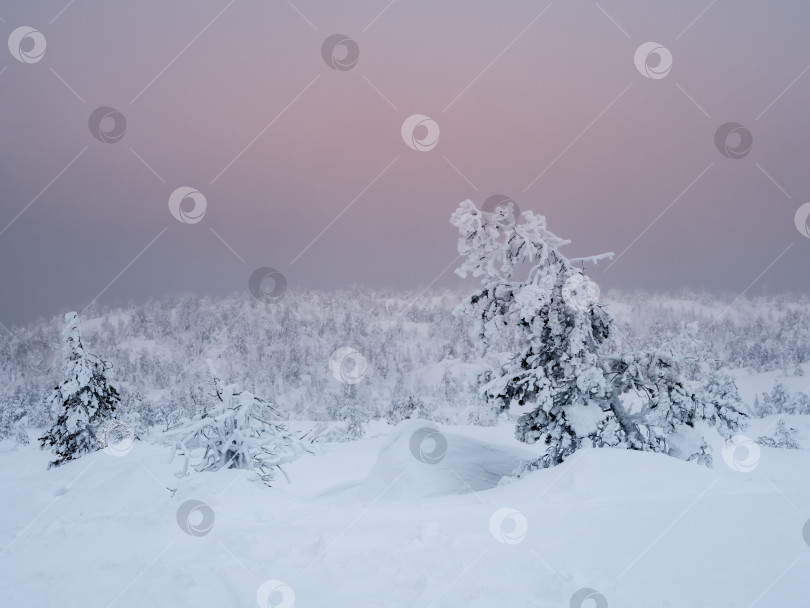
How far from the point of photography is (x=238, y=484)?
9617mm

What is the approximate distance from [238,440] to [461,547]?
28.7ft

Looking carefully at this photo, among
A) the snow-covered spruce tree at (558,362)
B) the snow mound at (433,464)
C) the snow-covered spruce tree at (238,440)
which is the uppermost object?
the snow-covered spruce tree at (558,362)

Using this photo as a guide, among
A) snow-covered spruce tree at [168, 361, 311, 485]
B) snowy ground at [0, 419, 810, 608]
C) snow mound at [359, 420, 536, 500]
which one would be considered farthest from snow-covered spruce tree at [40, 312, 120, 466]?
snowy ground at [0, 419, 810, 608]

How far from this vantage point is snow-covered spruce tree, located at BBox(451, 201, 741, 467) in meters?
13.4

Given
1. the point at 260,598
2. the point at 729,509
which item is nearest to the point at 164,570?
the point at 260,598

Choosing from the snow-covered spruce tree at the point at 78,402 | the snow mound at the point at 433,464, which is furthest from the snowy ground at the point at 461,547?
the snow-covered spruce tree at the point at 78,402

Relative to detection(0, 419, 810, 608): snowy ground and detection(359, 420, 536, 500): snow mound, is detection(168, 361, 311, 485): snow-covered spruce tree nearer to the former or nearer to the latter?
detection(359, 420, 536, 500): snow mound

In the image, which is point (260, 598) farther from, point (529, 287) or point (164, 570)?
point (529, 287)

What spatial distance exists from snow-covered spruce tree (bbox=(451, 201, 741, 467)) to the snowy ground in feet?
11.2

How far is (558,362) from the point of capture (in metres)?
13.9

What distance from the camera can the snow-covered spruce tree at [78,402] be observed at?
29.5 metres

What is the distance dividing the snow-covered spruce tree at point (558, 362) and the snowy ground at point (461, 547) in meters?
3.41

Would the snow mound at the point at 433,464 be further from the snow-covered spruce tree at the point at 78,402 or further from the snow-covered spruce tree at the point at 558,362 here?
the snow-covered spruce tree at the point at 78,402

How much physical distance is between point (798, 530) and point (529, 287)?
25.6ft
